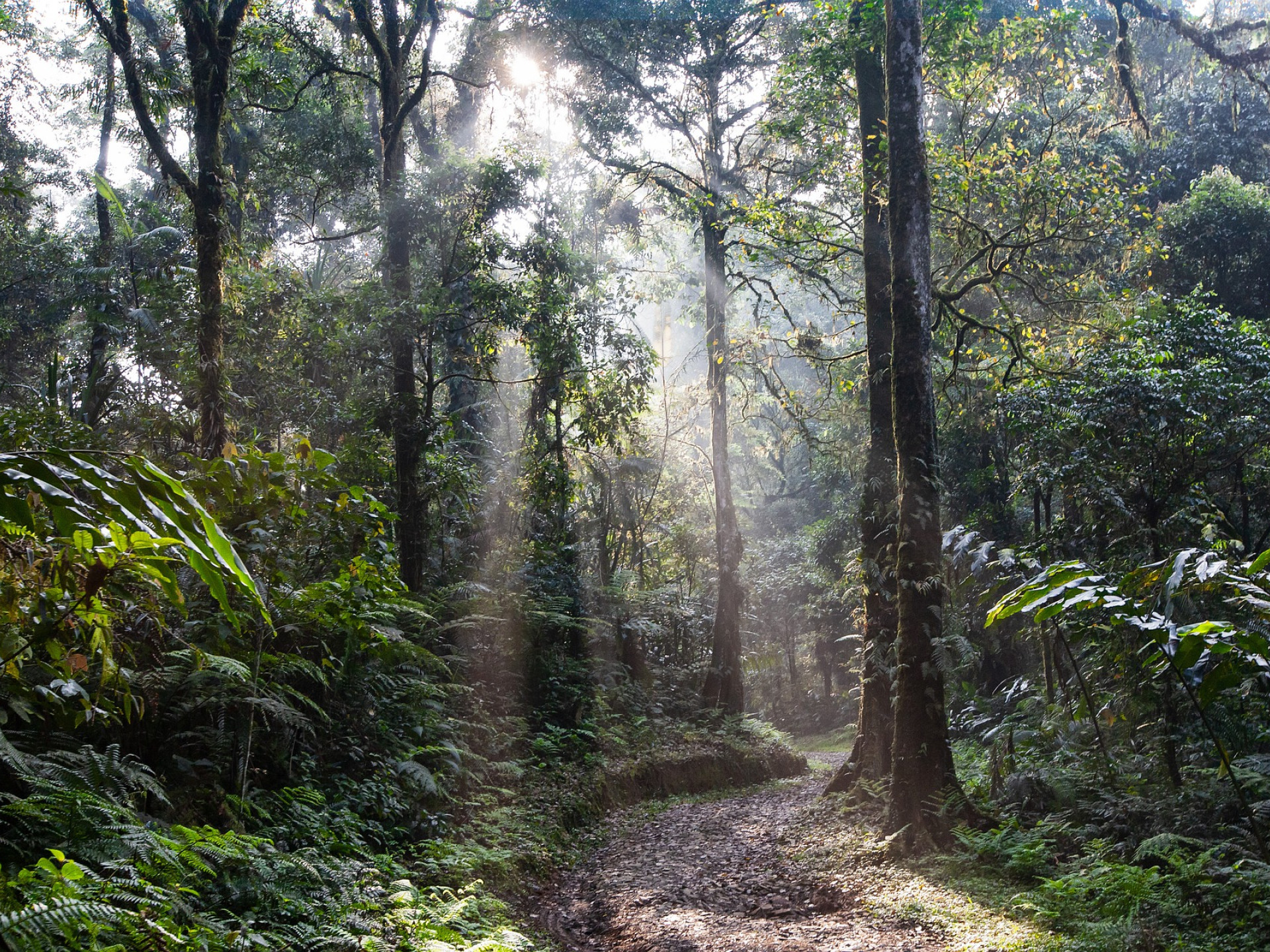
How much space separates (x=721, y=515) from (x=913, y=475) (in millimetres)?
10577

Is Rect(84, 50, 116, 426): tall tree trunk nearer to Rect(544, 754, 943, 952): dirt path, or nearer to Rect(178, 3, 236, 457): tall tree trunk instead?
Rect(178, 3, 236, 457): tall tree trunk

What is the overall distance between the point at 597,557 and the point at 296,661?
16584mm

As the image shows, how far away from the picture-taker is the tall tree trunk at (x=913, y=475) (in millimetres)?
6375

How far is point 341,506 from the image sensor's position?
5.54 m

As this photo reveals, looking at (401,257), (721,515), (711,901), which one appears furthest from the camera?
(721,515)

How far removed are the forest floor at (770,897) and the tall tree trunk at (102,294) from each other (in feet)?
22.8

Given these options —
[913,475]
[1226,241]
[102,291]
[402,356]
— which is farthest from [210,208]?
[1226,241]

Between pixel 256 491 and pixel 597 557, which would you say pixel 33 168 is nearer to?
pixel 597 557

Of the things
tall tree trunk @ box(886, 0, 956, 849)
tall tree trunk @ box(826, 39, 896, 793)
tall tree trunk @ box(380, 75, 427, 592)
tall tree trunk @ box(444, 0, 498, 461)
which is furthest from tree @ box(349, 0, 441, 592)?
tall tree trunk @ box(886, 0, 956, 849)

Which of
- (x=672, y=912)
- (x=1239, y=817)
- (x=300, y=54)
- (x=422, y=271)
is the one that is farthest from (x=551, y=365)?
(x=1239, y=817)

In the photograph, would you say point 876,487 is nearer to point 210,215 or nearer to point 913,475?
point 913,475

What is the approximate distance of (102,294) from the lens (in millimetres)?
14602

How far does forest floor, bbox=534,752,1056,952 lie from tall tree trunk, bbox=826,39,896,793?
872mm

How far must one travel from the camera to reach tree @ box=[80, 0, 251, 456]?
800 centimetres
